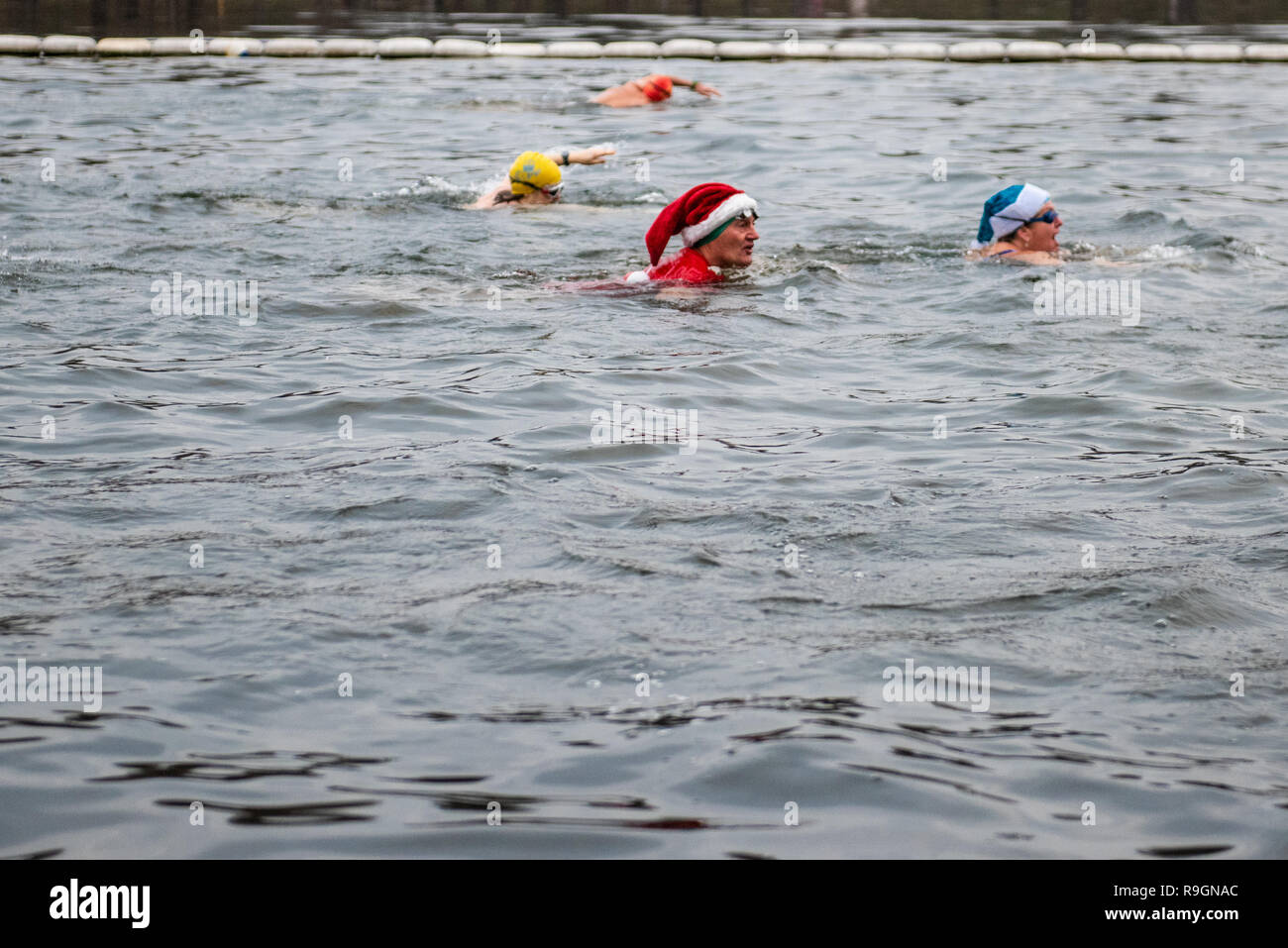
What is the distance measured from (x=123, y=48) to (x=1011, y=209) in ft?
65.4

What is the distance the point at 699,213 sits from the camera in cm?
1015

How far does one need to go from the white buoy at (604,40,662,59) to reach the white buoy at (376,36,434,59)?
10.0 feet

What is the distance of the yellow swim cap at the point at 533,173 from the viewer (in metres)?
12.8

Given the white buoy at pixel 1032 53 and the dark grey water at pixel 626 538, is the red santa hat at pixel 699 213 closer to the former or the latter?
the dark grey water at pixel 626 538

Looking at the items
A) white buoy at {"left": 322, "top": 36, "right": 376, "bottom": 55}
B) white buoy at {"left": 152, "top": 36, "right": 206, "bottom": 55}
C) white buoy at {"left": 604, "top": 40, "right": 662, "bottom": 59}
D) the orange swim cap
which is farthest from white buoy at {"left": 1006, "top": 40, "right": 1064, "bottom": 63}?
white buoy at {"left": 152, "top": 36, "right": 206, "bottom": 55}

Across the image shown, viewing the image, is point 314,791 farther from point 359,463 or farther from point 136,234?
point 136,234

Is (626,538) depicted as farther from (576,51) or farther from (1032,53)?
(1032,53)

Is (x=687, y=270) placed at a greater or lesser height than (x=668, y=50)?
lesser

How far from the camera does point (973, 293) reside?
394 inches

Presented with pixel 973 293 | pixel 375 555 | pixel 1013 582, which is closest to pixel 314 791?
pixel 375 555

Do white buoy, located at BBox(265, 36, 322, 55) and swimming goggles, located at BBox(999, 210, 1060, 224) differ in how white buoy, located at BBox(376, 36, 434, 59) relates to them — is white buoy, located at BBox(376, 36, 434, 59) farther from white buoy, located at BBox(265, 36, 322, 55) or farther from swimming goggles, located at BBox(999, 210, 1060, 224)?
swimming goggles, located at BBox(999, 210, 1060, 224)

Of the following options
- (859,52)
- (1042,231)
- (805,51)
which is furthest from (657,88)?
(1042,231)

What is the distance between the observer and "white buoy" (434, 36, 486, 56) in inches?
1039

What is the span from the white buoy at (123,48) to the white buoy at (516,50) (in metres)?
5.78
